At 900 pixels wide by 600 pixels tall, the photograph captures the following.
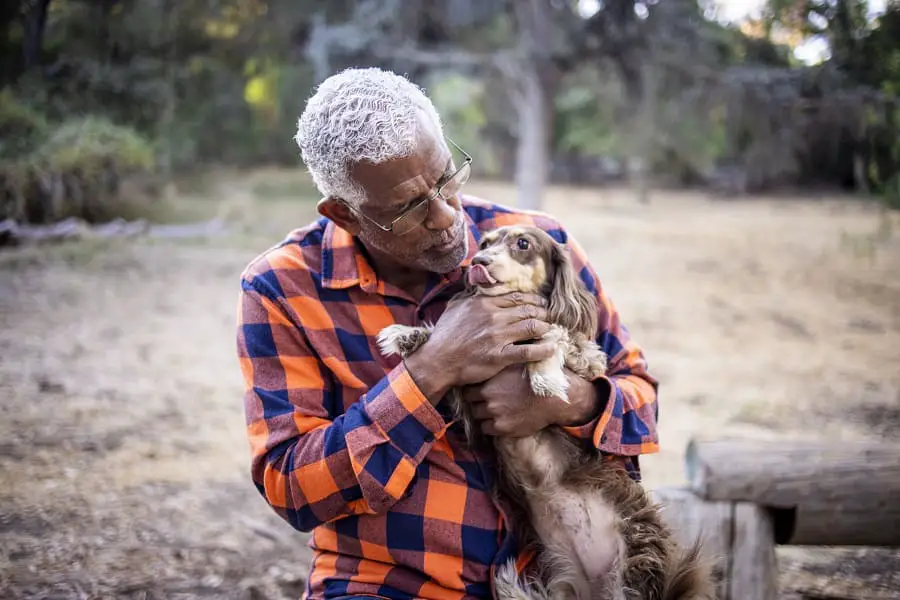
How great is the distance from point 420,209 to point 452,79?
8.21 meters

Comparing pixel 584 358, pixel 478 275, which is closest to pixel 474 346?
pixel 478 275

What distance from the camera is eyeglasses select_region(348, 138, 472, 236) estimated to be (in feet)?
5.84

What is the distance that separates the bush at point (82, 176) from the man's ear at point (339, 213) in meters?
3.54

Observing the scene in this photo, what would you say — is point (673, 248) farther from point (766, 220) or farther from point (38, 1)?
point (38, 1)

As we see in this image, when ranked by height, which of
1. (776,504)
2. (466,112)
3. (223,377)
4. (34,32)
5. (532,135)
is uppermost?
(34,32)

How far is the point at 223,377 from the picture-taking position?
518 centimetres

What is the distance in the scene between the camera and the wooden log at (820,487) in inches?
96.4

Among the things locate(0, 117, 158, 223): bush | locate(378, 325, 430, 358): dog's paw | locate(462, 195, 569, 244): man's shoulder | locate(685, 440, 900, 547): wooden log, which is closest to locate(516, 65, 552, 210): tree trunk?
locate(0, 117, 158, 223): bush

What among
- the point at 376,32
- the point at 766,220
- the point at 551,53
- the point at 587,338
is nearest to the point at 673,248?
the point at 766,220

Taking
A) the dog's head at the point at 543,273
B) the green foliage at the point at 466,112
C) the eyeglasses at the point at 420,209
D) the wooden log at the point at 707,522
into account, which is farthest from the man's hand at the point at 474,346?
the green foliage at the point at 466,112

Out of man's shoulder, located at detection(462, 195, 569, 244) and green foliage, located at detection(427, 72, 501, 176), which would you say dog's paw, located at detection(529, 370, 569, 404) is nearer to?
man's shoulder, located at detection(462, 195, 569, 244)

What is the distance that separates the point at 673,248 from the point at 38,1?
7537 millimetres

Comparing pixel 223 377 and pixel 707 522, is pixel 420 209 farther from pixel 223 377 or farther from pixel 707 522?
pixel 223 377

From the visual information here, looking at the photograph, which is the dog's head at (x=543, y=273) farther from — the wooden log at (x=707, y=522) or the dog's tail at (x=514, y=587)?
the wooden log at (x=707, y=522)
